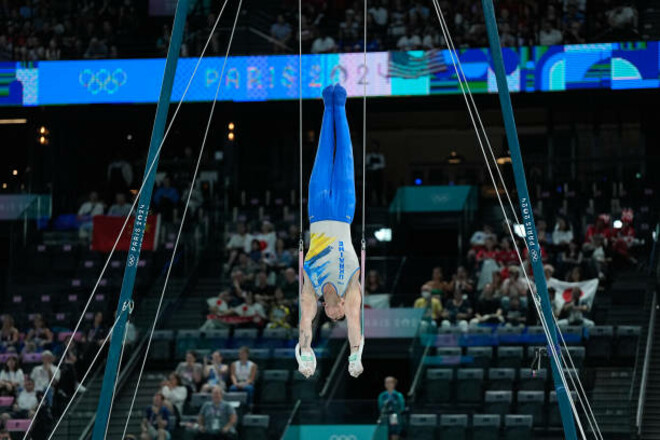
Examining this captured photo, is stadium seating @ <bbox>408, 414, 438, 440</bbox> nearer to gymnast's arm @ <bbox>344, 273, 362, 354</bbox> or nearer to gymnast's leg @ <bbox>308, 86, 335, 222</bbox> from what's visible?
gymnast's arm @ <bbox>344, 273, 362, 354</bbox>

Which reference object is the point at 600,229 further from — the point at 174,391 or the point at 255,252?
the point at 174,391

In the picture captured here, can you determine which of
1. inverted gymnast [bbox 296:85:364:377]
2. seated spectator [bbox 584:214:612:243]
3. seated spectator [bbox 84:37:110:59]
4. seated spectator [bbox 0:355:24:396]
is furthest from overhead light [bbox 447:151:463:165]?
inverted gymnast [bbox 296:85:364:377]

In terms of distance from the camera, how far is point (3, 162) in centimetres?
2894

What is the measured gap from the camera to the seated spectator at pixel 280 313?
20859 millimetres

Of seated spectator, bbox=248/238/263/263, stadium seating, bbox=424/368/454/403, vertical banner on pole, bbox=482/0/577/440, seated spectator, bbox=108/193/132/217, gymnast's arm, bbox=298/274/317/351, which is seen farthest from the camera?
seated spectator, bbox=108/193/132/217

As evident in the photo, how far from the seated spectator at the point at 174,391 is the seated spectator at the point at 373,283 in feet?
12.1

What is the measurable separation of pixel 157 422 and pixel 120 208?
8.54 m

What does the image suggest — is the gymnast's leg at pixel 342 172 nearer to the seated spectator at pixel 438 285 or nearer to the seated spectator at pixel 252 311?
the seated spectator at pixel 438 285

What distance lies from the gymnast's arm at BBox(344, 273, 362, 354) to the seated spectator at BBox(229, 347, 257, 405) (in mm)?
6336

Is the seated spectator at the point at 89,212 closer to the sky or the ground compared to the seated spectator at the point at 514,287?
closer to the sky

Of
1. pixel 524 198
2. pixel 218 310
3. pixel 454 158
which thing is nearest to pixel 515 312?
pixel 218 310

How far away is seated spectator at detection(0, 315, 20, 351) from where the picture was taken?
21562 millimetres

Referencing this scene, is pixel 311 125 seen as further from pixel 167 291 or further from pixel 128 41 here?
pixel 167 291

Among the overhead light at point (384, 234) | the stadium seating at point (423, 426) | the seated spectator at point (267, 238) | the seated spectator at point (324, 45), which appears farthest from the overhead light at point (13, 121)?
the stadium seating at point (423, 426)
